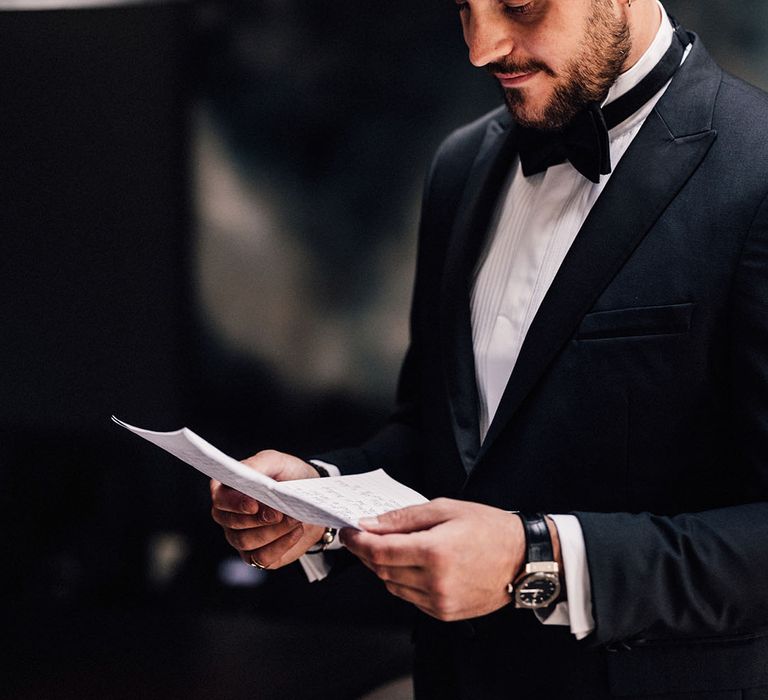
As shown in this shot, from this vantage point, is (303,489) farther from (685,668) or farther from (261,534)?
(685,668)

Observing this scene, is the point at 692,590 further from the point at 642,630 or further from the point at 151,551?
the point at 151,551

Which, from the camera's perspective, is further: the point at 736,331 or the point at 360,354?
the point at 360,354

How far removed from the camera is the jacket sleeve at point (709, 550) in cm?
115

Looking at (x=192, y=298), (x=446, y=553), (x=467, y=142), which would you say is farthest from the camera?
(x=192, y=298)

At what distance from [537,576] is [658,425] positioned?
27cm

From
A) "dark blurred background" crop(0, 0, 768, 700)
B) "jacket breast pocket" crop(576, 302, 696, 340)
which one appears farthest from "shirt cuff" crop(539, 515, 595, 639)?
"dark blurred background" crop(0, 0, 768, 700)

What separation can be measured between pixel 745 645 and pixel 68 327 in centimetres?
Result: 201

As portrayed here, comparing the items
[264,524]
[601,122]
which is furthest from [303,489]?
[601,122]

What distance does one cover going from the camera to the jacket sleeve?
3.76 feet

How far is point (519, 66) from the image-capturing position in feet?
4.55

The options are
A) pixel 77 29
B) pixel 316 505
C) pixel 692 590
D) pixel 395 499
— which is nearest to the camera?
pixel 316 505

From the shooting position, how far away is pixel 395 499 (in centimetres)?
128

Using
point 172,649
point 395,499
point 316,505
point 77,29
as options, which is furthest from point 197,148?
point 316,505

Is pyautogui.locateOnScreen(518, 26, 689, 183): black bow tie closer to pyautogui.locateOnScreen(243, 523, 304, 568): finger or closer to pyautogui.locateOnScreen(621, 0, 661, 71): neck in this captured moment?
pyautogui.locateOnScreen(621, 0, 661, 71): neck
